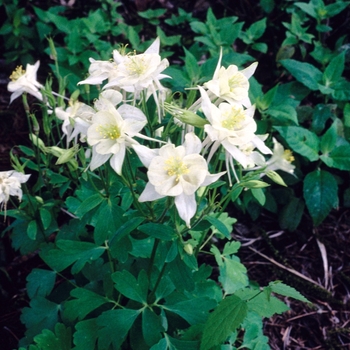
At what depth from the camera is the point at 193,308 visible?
1.58 meters

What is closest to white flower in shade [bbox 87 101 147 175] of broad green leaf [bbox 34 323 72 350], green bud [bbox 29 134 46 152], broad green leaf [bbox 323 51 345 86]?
green bud [bbox 29 134 46 152]

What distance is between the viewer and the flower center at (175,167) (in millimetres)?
1134

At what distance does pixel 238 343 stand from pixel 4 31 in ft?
7.92

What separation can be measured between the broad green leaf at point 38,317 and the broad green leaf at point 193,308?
0.57 m

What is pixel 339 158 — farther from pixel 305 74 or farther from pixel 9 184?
pixel 9 184

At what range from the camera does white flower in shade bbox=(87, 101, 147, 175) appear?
1195mm

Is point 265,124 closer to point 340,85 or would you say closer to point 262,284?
point 340,85

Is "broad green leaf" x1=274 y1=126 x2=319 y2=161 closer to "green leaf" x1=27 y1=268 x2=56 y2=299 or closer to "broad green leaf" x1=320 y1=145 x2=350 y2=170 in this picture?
"broad green leaf" x1=320 y1=145 x2=350 y2=170

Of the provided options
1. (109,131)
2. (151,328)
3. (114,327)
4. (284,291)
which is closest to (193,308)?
(151,328)

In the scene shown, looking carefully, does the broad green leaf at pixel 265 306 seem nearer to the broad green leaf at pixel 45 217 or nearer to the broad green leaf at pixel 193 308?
the broad green leaf at pixel 193 308

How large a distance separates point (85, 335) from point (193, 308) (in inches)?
15.7

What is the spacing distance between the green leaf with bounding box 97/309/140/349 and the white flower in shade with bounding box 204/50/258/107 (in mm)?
815

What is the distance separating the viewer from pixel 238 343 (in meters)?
2.08

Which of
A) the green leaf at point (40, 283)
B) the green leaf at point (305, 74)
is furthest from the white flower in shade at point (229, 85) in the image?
the green leaf at point (305, 74)
